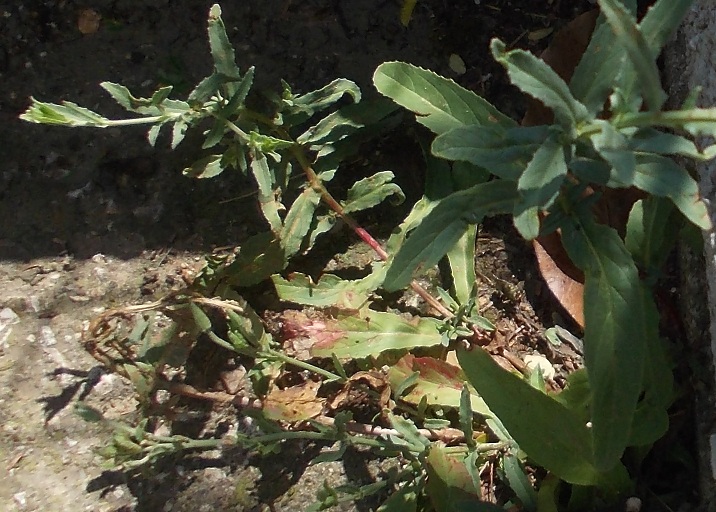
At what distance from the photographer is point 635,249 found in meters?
1.75

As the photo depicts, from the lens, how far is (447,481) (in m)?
1.85

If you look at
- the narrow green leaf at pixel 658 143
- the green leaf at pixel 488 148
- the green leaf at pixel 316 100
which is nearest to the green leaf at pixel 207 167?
the green leaf at pixel 316 100

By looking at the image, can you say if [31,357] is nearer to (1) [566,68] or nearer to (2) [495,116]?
(2) [495,116]

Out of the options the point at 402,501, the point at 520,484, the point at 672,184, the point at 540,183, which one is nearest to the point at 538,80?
the point at 540,183

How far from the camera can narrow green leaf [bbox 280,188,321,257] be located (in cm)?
203

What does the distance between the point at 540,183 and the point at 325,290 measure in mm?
959

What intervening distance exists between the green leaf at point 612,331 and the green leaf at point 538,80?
0.30 metres

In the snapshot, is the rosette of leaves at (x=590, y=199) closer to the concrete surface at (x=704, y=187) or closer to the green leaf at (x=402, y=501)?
the concrete surface at (x=704, y=187)

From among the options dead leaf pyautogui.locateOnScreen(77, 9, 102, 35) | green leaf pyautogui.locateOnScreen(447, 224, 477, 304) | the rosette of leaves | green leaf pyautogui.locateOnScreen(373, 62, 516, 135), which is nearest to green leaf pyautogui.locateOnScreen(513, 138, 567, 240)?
the rosette of leaves

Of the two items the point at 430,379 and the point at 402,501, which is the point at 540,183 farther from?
the point at 402,501

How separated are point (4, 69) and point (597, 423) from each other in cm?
209

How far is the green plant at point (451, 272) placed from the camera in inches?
51.3

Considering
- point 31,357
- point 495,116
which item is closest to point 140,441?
point 31,357

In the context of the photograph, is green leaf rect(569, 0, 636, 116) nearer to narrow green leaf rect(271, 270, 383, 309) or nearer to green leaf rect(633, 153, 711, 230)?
green leaf rect(633, 153, 711, 230)
